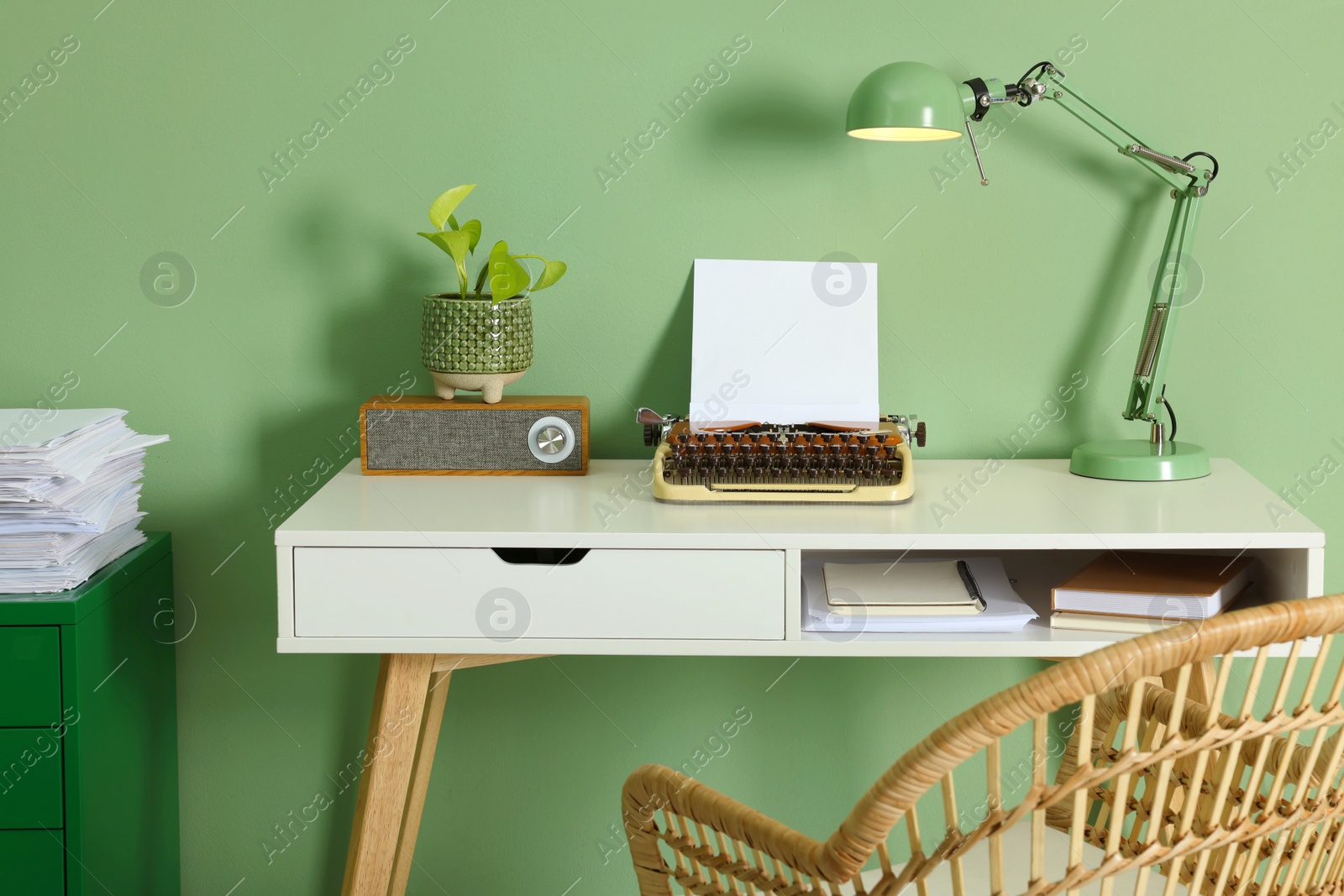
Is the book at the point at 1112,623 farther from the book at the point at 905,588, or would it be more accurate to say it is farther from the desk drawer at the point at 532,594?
the desk drawer at the point at 532,594

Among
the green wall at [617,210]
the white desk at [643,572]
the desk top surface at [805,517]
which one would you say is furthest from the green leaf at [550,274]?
the white desk at [643,572]

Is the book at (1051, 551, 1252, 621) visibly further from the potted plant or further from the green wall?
the potted plant

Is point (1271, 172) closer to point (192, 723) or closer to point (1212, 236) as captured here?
point (1212, 236)

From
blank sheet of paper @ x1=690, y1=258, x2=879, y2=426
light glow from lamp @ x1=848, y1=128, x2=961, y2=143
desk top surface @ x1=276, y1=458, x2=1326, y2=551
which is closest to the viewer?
desk top surface @ x1=276, y1=458, x2=1326, y2=551

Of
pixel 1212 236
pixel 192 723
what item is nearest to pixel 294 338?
pixel 192 723

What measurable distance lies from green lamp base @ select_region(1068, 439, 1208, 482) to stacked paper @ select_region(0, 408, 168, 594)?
3.99ft

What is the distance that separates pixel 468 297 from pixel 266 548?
0.51 m

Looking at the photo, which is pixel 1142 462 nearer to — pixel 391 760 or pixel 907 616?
pixel 907 616

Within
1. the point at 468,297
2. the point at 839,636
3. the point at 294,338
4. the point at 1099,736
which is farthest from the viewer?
the point at 294,338

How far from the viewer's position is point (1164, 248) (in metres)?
1.50

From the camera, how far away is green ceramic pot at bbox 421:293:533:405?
146 centimetres

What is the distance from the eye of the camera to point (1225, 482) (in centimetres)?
143

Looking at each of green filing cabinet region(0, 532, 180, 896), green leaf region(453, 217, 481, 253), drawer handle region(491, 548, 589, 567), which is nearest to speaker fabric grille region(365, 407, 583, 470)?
drawer handle region(491, 548, 589, 567)

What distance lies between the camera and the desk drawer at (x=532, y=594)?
1200mm
